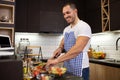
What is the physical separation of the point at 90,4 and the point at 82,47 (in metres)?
2.56

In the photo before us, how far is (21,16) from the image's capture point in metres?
3.76

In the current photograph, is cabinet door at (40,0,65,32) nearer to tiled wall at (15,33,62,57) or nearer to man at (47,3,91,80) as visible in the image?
tiled wall at (15,33,62,57)

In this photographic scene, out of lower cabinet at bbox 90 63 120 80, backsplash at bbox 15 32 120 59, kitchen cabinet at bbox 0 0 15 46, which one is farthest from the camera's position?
backsplash at bbox 15 32 120 59

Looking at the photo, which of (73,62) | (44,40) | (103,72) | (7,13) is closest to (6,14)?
(7,13)

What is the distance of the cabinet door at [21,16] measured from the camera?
3732 millimetres

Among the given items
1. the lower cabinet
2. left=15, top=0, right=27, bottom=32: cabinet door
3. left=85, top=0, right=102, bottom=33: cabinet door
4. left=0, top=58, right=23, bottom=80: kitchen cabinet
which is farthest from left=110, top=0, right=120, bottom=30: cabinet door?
left=0, top=58, right=23, bottom=80: kitchen cabinet

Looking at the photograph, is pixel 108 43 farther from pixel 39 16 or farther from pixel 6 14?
pixel 6 14

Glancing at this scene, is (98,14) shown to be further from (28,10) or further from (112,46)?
(28,10)

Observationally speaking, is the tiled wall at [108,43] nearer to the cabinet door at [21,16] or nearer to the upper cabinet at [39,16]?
the upper cabinet at [39,16]

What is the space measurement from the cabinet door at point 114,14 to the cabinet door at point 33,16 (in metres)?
Answer: 1.59

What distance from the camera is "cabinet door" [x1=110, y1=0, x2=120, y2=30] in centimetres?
294

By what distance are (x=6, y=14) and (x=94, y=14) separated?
1891 millimetres

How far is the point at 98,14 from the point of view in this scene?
3.61 meters

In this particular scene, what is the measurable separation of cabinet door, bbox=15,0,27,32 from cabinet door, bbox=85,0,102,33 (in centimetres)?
143
